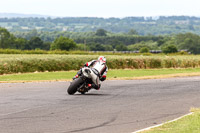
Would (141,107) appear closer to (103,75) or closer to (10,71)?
(103,75)

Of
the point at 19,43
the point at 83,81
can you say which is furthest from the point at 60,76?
the point at 19,43

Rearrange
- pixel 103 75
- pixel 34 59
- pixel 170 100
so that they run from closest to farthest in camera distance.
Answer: pixel 170 100
pixel 103 75
pixel 34 59

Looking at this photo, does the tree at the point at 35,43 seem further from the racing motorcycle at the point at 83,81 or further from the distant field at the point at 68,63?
the racing motorcycle at the point at 83,81

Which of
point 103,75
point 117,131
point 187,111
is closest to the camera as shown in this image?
point 117,131

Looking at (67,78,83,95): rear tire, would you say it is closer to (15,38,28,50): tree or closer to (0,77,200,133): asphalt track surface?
(0,77,200,133): asphalt track surface

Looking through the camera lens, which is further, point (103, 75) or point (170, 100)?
point (103, 75)

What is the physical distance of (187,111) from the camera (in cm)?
1433

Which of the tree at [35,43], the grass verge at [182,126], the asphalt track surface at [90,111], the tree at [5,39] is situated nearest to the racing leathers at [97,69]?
the asphalt track surface at [90,111]

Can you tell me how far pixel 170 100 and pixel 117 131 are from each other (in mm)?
6935

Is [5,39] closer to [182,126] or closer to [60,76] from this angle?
[60,76]

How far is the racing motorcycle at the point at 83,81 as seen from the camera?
59.4 ft

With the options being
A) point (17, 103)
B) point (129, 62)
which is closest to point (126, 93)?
point (17, 103)

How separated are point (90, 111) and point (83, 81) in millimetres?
4740

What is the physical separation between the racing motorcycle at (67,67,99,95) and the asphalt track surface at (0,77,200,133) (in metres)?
0.61
